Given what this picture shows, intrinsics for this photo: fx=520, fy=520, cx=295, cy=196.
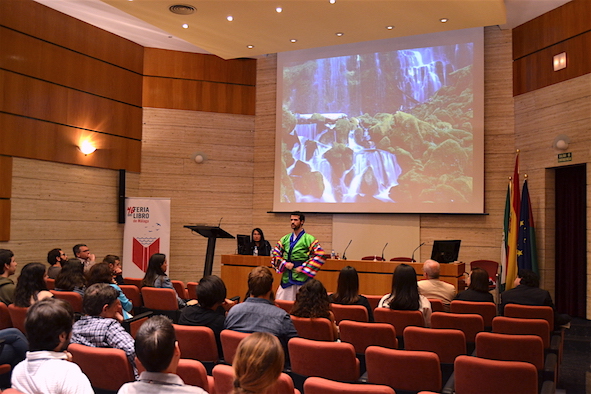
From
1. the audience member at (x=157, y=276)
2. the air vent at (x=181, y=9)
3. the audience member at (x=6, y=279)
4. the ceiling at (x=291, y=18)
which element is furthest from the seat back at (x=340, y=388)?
the air vent at (x=181, y=9)

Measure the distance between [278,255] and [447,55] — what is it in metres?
5.27

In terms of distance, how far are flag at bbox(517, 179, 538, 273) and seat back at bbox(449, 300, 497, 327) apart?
4055 mm

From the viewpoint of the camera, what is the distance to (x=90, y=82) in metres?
9.45

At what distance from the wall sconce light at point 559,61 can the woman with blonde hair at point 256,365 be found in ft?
26.6

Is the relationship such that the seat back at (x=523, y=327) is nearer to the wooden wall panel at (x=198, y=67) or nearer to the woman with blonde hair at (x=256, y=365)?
the woman with blonde hair at (x=256, y=365)

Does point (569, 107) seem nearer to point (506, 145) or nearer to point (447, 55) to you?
point (506, 145)

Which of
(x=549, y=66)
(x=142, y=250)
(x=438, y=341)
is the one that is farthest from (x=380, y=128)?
(x=438, y=341)

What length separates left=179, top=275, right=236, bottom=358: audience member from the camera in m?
3.53

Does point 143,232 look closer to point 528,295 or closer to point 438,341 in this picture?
point 528,295

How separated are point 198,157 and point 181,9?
11.5 ft

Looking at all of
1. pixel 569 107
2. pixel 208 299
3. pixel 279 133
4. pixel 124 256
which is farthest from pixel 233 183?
pixel 208 299

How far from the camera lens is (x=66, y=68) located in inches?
354

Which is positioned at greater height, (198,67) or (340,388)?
(198,67)

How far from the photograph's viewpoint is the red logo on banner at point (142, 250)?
9.85 metres
